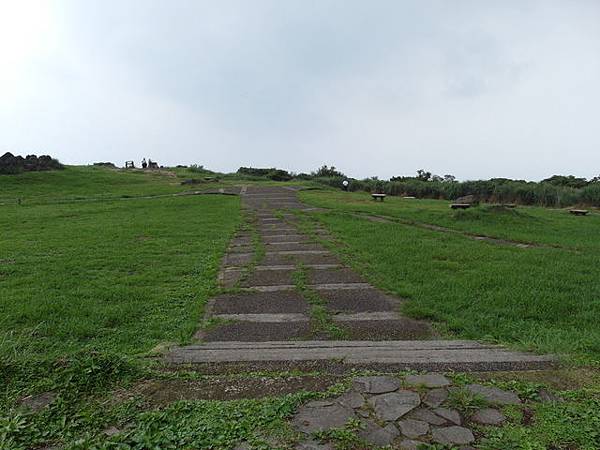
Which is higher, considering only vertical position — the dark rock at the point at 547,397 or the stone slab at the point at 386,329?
the dark rock at the point at 547,397

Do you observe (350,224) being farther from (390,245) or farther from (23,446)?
(23,446)

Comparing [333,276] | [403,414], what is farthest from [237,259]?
[403,414]

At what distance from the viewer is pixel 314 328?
3670 millimetres

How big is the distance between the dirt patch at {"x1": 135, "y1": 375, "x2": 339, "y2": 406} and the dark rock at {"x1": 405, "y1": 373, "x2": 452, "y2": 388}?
43 cm

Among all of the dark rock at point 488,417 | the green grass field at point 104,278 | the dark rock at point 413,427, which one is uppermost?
the dark rock at point 488,417

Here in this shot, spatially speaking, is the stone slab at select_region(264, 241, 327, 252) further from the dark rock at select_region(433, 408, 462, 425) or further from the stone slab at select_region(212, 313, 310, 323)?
the dark rock at select_region(433, 408, 462, 425)

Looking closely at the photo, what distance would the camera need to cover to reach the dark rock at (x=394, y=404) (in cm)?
203

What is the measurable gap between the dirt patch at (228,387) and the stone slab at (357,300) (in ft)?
5.74

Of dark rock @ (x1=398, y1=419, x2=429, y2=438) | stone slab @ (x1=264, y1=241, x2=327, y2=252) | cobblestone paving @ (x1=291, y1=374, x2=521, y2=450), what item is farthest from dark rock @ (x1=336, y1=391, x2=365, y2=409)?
stone slab @ (x1=264, y1=241, x2=327, y2=252)

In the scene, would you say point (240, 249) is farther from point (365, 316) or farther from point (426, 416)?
point (426, 416)

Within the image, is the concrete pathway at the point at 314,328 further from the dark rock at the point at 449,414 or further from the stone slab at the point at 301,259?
the dark rock at the point at 449,414

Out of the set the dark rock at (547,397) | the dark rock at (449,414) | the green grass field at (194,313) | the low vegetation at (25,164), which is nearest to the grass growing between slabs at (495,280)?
the green grass field at (194,313)

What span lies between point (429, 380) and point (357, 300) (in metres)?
2.12

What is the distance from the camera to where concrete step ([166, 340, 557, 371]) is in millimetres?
2711
